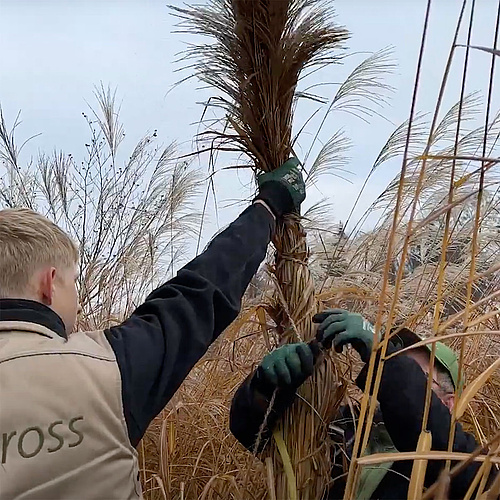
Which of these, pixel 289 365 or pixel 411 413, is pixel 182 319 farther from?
pixel 411 413

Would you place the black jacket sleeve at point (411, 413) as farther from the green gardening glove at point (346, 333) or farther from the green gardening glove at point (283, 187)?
the green gardening glove at point (283, 187)

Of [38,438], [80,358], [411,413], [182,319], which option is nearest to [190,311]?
[182,319]

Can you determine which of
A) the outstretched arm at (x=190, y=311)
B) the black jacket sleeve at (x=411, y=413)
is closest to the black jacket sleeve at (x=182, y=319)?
the outstretched arm at (x=190, y=311)

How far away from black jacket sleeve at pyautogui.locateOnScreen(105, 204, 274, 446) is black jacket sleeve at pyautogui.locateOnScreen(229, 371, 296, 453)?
0.23 metres

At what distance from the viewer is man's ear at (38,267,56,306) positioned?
4.31 feet

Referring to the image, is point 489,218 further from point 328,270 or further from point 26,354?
point 26,354

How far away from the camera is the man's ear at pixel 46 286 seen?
1313 mm

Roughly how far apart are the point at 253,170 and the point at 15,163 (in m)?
2.75

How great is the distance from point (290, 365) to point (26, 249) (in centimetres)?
61

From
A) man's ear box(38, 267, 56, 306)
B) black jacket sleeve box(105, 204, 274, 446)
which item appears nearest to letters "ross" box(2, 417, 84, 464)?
black jacket sleeve box(105, 204, 274, 446)

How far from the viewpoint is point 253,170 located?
1700 mm

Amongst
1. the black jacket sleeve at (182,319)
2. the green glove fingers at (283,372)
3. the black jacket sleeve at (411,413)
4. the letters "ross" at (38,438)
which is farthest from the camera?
the green glove fingers at (283,372)

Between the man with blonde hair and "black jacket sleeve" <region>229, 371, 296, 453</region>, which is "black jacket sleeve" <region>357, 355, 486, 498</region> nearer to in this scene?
"black jacket sleeve" <region>229, 371, 296, 453</region>

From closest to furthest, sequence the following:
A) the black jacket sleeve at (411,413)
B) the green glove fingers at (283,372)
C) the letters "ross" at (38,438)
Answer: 1. the letters "ross" at (38,438)
2. the black jacket sleeve at (411,413)
3. the green glove fingers at (283,372)
